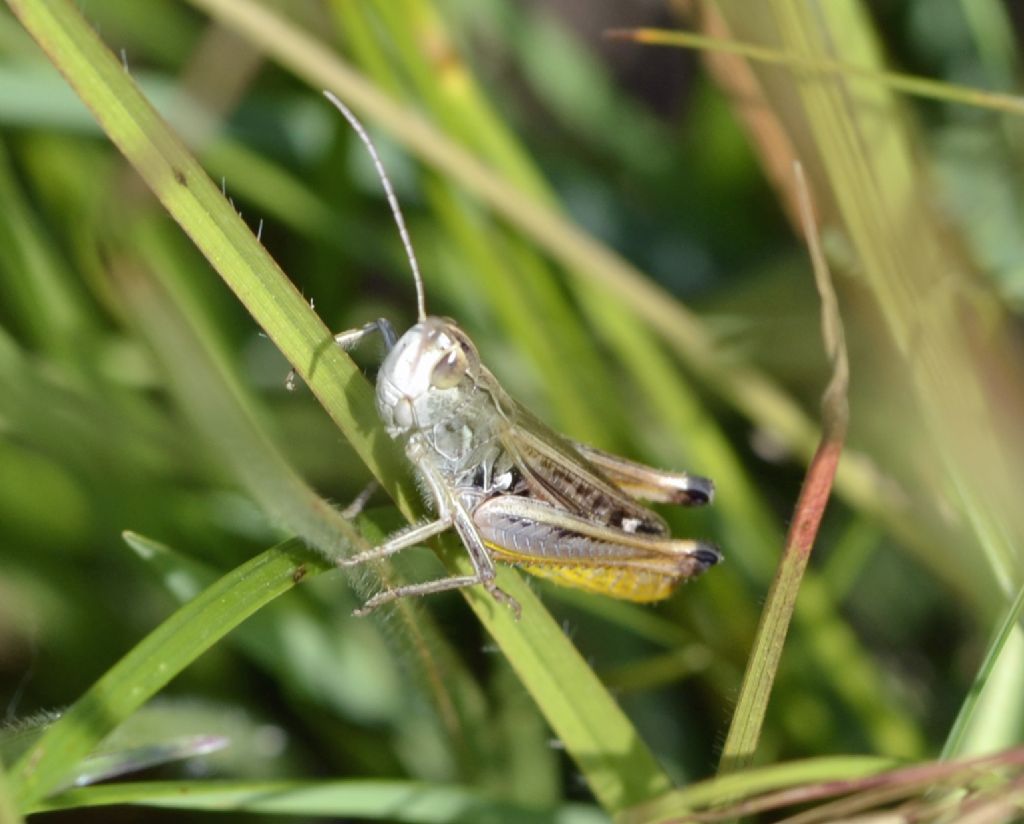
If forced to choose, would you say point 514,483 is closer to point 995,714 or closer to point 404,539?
point 404,539

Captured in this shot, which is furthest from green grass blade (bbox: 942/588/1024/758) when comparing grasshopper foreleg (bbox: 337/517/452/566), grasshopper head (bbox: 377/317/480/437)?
grasshopper head (bbox: 377/317/480/437)

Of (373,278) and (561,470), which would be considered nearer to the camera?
(561,470)

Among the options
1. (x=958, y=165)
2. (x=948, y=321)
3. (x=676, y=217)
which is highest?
(x=958, y=165)

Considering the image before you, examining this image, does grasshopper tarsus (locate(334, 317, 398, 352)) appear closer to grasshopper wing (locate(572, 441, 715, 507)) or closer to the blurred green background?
the blurred green background

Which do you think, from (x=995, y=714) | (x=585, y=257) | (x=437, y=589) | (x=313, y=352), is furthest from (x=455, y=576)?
(x=585, y=257)

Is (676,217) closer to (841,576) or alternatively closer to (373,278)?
(373,278)

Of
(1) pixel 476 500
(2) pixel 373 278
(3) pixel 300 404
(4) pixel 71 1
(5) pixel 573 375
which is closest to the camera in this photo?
(4) pixel 71 1

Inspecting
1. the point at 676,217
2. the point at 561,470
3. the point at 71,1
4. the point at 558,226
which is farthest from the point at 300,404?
the point at 71,1

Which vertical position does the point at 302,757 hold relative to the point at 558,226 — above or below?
below
